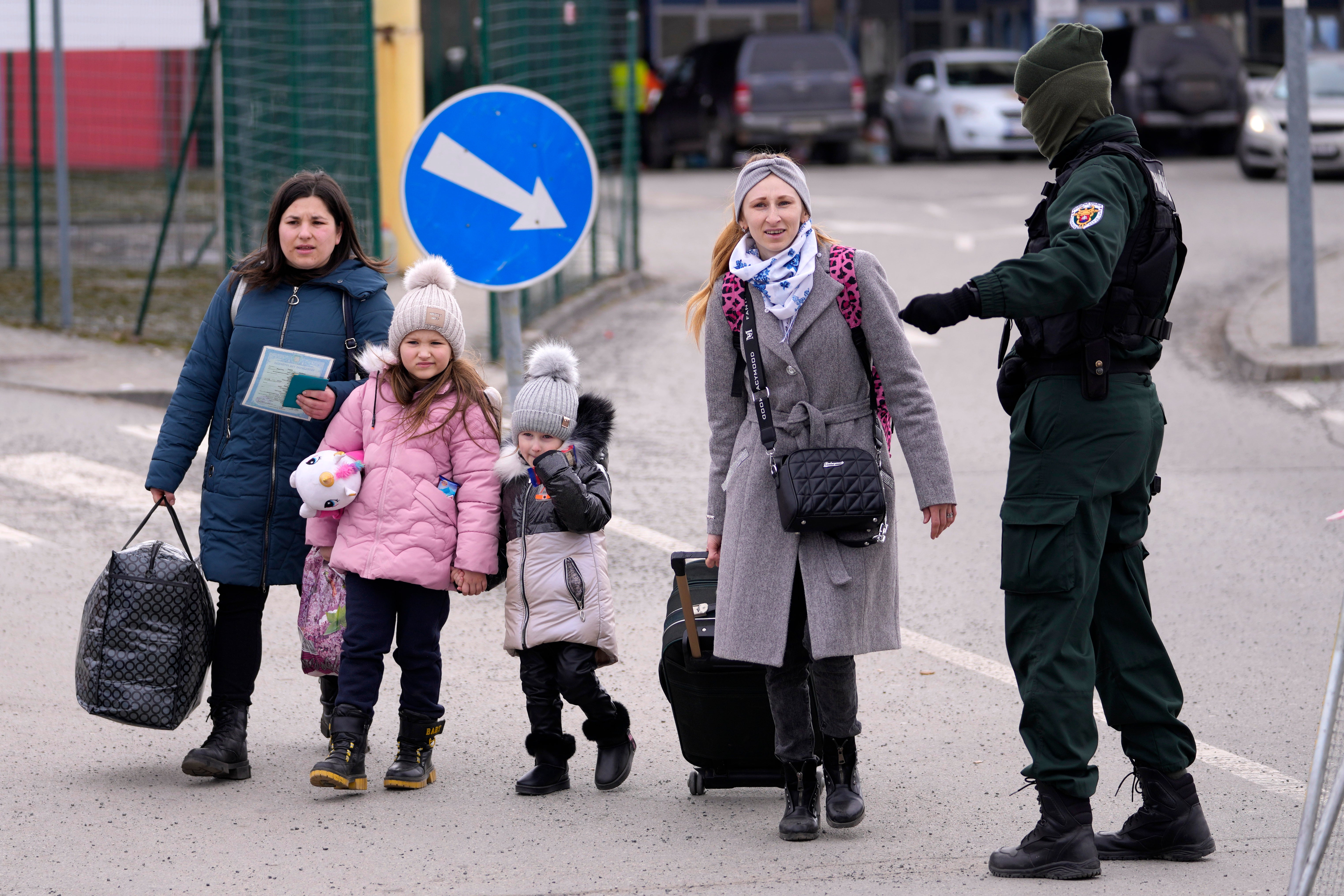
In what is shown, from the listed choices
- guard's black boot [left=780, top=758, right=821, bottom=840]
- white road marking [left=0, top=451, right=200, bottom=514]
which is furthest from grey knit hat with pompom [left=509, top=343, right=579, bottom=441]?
white road marking [left=0, top=451, right=200, bottom=514]

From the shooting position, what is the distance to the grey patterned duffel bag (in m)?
4.83

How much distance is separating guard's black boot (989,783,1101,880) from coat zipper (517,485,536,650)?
4.72ft

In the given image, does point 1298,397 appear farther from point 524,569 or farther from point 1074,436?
point 524,569

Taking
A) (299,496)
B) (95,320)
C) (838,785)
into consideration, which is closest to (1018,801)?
(838,785)

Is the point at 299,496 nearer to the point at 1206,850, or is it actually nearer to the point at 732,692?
the point at 732,692

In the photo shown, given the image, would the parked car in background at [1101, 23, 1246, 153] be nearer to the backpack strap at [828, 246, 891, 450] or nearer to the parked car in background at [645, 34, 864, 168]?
the parked car in background at [645, 34, 864, 168]

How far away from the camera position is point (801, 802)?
4438 millimetres

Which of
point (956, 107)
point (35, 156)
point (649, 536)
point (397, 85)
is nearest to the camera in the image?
point (649, 536)

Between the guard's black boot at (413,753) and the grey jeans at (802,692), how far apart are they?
1.04m

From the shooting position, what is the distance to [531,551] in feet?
15.6

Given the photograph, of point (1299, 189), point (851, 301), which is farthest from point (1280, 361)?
point (851, 301)

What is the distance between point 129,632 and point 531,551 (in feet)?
3.87

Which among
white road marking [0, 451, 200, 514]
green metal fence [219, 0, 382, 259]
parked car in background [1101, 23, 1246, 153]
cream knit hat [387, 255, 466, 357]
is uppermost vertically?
parked car in background [1101, 23, 1246, 153]

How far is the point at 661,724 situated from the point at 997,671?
4.16ft
